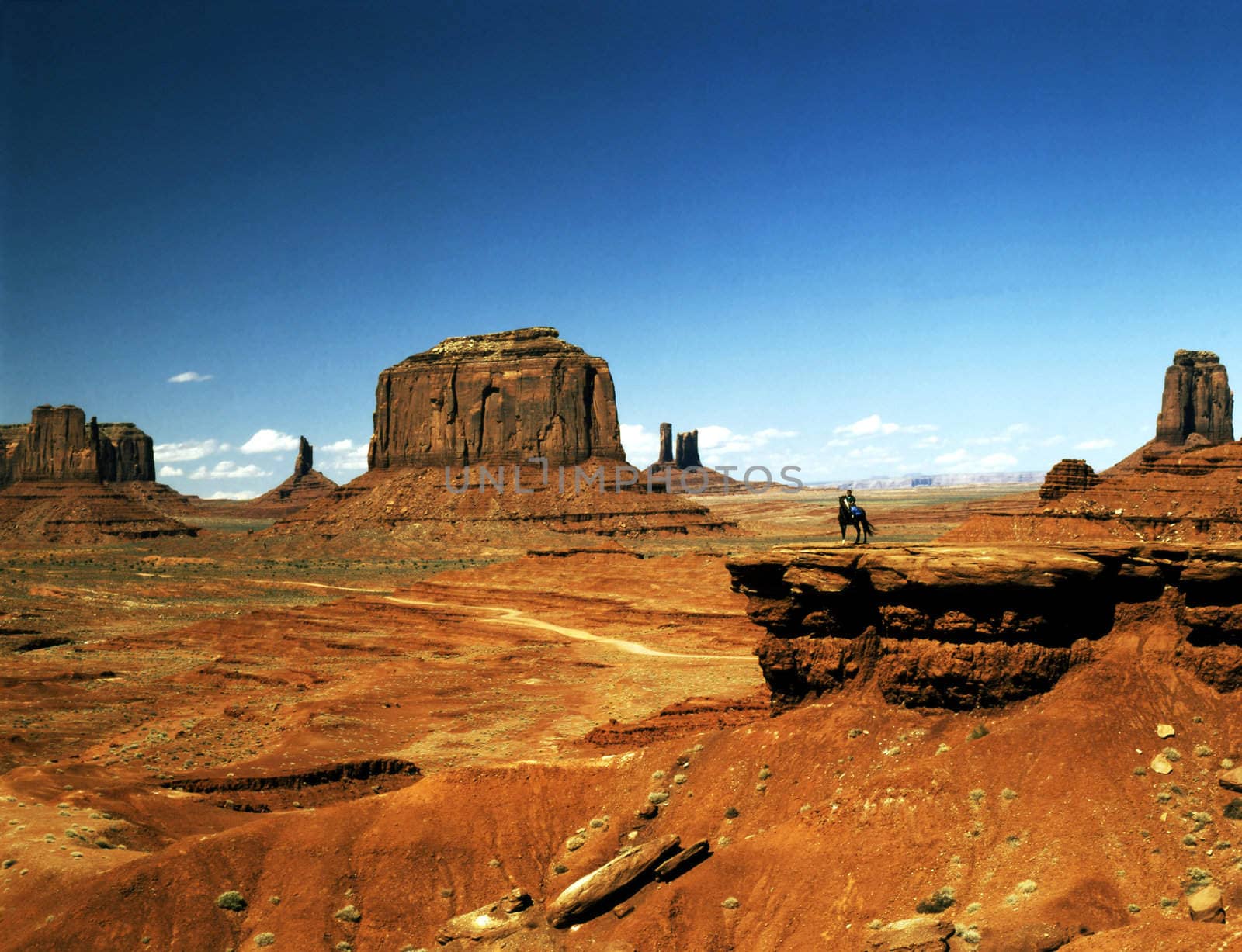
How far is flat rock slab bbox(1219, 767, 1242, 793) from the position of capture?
11945 mm

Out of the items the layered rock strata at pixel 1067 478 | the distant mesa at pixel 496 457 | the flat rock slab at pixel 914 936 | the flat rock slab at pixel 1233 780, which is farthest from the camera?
the distant mesa at pixel 496 457

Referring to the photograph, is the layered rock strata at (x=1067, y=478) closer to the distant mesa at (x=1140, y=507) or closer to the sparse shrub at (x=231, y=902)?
the distant mesa at (x=1140, y=507)

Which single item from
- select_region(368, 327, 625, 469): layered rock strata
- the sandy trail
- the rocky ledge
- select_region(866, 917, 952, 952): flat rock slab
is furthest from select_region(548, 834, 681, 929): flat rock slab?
select_region(368, 327, 625, 469): layered rock strata

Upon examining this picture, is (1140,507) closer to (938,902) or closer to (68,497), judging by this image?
(938,902)

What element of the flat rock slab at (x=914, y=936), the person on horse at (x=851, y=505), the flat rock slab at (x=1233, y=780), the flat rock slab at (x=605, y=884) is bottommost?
the flat rock slab at (x=605, y=884)

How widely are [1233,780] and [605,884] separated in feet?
29.1

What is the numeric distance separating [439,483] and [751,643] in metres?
77.7

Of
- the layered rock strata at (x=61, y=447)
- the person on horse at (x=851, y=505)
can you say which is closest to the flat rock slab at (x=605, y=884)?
the person on horse at (x=851, y=505)

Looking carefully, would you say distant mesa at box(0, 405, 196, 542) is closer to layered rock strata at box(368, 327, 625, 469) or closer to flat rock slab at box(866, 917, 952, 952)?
layered rock strata at box(368, 327, 625, 469)

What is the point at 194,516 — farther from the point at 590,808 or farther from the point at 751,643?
the point at 590,808

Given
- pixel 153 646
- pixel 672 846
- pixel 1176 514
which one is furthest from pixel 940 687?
pixel 153 646

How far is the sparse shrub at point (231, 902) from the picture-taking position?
14.8m

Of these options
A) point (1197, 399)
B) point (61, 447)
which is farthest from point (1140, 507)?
point (61, 447)

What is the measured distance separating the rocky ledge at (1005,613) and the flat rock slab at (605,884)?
4.47m
